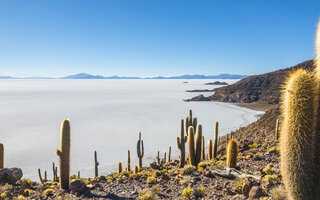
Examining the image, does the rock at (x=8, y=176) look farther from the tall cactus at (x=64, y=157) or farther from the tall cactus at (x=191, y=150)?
the tall cactus at (x=191, y=150)

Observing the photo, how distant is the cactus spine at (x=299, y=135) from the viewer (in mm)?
3771

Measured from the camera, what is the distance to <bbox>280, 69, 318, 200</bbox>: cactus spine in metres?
3.77

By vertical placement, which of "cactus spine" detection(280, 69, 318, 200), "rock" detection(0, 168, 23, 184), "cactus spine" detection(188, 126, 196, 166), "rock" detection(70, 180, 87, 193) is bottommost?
"rock" detection(0, 168, 23, 184)

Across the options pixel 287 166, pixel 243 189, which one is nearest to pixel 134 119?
pixel 243 189

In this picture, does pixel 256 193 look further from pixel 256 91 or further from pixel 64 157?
pixel 256 91

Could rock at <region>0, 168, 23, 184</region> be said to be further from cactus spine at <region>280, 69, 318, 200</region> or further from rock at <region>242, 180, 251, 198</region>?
cactus spine at <region>280, 69, 318, 200</region>

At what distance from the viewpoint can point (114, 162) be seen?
876 inches

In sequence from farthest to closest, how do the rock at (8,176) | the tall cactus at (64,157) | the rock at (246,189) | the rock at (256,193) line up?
the rock at (8,176) < the tall cactus at (64,157) < the rock at (246,189) < the rock at (256,193)

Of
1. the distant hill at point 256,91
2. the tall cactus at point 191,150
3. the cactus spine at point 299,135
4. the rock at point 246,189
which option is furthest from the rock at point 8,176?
the distant hill at point 256,91

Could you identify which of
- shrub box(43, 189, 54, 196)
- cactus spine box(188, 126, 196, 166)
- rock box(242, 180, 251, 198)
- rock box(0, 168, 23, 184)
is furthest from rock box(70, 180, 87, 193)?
rock box(242, 180, 251, 198)

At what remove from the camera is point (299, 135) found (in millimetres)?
3820

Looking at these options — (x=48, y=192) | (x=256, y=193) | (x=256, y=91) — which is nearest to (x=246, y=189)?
(x=256, y=193)

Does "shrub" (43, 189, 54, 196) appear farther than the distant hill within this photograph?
No

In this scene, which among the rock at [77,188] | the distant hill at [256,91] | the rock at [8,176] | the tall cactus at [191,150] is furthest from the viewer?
the distant hill at [256,91]
